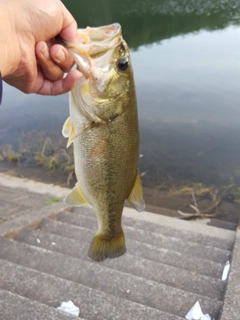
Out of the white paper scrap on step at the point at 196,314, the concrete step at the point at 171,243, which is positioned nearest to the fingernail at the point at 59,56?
the white paper scrap on step at the point at 196,314

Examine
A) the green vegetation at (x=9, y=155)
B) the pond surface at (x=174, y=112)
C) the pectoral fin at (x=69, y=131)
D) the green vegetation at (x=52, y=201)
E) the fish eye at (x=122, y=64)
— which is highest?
the fish eye at (x=122, y=64)

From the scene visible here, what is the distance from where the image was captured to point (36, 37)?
1.89 metres

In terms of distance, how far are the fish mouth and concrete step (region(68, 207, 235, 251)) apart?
3554 millimetres

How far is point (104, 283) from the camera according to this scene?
12.1ft

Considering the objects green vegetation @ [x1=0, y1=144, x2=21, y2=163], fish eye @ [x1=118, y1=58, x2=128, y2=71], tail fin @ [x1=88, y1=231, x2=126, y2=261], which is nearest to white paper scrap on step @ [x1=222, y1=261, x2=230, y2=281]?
tail fin @ [x1=88, y1=231, x2=126, y2=261]

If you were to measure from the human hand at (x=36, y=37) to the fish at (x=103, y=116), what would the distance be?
0.23 feet

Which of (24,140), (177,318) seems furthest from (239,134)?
(177,318)

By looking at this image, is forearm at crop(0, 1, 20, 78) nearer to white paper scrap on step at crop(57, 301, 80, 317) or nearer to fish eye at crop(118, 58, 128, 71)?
fish eye at crop(118, 58, 128, 71)

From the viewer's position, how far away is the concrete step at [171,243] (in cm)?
442

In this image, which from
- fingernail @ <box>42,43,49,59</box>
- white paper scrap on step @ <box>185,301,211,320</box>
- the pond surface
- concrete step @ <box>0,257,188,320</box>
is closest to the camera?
fingernail @ <box>42,43,49,59</box>

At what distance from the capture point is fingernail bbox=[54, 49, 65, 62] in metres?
1.83

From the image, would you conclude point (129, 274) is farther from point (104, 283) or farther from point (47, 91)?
point (47, 91)

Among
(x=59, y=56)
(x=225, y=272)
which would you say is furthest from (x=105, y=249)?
(x=225, y=272)

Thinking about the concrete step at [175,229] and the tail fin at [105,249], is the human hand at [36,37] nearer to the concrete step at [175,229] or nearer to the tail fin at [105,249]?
the tail fin at [105,249]
